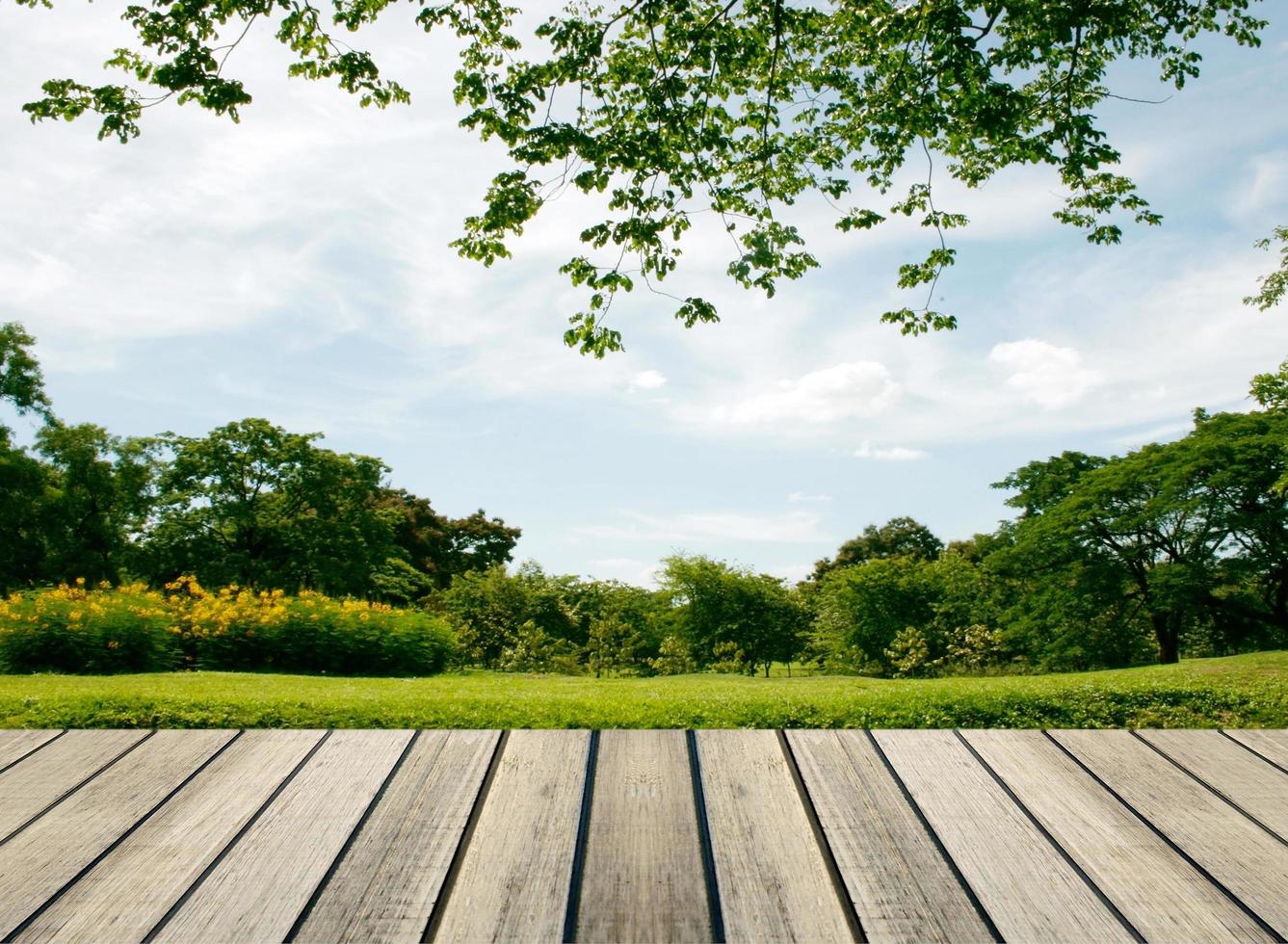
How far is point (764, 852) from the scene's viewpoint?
3219mm

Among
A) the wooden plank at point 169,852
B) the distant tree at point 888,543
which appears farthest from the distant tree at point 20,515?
the distant tree at point 888,543

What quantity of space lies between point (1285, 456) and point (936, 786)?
729 inches

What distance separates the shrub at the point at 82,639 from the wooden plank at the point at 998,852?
39.0 feet

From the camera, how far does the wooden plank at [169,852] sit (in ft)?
9.20

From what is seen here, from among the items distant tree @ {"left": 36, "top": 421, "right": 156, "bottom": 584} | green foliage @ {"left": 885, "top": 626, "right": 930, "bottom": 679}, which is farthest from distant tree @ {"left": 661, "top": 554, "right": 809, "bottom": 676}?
distant tree @ {"left": 36, "top": 421, "right": 156, "bottom": 584}

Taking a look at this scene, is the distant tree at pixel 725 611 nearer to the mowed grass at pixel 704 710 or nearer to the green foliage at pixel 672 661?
the green foliage at pixel 672 661

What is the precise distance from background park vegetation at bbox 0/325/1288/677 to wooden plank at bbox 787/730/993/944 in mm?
15893

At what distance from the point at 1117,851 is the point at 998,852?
→ 48 cm

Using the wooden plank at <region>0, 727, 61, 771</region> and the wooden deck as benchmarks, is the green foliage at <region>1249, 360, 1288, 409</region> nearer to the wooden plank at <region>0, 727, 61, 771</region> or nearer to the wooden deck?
the wooden deck

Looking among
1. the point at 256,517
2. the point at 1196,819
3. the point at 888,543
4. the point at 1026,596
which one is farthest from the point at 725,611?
the point at 888,543

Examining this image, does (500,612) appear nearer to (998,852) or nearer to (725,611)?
(725,611)

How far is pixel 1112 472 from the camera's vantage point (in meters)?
21.5

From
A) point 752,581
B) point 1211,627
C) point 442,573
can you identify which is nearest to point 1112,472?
point 1211,627

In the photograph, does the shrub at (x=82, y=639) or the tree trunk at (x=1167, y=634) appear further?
the tree trunk at (x=1167, y=634)
